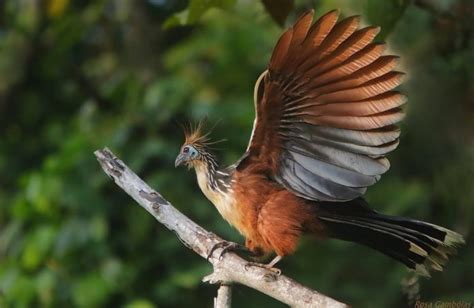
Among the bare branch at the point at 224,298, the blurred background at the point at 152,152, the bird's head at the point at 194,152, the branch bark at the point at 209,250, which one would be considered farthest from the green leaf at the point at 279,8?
the blurred background at the point at 152,152

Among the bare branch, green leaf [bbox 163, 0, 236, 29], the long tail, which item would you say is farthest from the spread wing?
the bare branch

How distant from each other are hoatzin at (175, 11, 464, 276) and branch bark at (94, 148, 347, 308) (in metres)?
0.08

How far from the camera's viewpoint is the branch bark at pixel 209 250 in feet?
11.2

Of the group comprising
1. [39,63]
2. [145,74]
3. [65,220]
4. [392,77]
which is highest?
[39,63]

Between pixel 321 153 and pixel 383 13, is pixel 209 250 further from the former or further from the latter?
pixel 383 13

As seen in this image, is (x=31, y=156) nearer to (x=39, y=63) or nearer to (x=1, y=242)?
(x=39, y=63)

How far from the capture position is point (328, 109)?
11.8 ft

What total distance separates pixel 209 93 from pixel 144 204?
320 centimetres

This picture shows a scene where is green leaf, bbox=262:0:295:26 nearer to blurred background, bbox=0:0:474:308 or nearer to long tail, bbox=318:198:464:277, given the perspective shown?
long tail, bbox=318:198:464:277

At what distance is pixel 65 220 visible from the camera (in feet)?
21.1

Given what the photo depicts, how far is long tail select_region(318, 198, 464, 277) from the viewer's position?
371 cm

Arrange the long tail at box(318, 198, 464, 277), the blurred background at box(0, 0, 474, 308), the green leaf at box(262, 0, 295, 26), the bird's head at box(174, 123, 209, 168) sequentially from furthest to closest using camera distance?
the blurred background at box(0, 0, 474, 308) → the bird's head at box(174, 123, 209, 168) → the green leaf at box(262, 0, 295, 26) → the long tail at box(318, 198, 464, 277)

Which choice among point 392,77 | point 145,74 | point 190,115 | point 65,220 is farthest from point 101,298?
point 392,77

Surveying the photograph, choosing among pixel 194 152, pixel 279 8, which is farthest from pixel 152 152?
pixel 279 8
